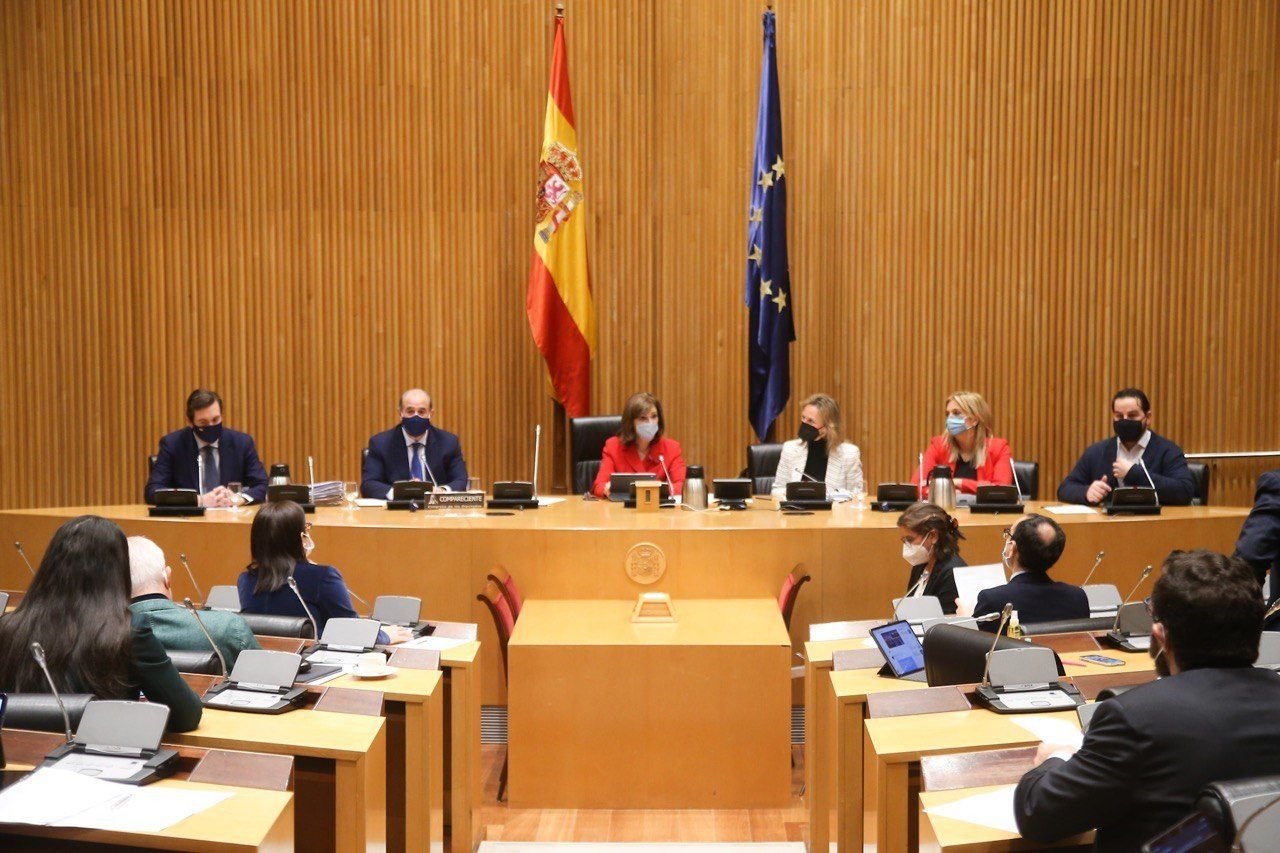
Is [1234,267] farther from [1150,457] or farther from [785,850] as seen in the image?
[785,850]

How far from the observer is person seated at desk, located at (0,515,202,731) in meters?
2.78

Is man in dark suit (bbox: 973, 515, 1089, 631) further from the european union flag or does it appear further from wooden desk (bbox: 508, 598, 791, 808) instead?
the european union flag

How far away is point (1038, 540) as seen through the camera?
12.6 ft

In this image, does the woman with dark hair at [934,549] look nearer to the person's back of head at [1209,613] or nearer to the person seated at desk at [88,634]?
the person's back of head at [1209,613]

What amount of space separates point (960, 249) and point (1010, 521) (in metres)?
2.76

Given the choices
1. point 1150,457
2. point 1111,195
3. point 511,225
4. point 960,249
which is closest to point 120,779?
point 1150,457

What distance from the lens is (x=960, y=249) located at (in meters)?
7.92

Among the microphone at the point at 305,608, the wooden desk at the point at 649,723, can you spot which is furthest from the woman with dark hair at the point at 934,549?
the microphone at the point at 305,608

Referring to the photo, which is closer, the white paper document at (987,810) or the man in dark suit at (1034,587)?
the white paper document at (987,810)

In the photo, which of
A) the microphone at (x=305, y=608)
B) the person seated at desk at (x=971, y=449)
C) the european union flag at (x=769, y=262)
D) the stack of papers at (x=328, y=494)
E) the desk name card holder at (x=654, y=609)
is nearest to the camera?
the microphone at (x=305, y=608)

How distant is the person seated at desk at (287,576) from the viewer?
404 cm

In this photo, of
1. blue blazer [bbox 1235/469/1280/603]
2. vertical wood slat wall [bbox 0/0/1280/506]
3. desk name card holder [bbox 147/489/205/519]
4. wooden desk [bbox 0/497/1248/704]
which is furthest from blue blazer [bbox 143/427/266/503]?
blue blazer [bbox 1235/469/1280/603]

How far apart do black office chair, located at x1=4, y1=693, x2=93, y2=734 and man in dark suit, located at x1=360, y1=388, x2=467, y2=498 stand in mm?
3937

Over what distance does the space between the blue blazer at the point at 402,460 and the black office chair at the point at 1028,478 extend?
307cm
